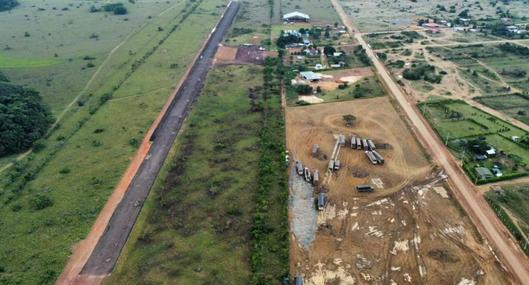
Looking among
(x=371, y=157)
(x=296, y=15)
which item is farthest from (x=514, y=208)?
(x=296, y=15)

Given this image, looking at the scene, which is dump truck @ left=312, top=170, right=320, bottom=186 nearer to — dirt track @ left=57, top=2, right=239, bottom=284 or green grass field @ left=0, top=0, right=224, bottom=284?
dirt track @ left=57, top=2, right=239, bottom=284

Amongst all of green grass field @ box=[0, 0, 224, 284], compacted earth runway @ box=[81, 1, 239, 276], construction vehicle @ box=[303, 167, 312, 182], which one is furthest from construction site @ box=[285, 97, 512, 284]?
green grass field @ box=[0, 0, 224, 284]

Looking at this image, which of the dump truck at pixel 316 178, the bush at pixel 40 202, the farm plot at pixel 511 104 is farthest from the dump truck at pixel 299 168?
the farm plot at pixel 511 104

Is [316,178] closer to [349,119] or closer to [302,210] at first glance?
[302,210]

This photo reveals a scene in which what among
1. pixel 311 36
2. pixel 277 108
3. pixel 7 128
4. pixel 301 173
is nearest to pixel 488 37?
pixel 311 36

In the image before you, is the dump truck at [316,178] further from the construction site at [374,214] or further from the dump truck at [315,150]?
the dump truck at [315,150]
